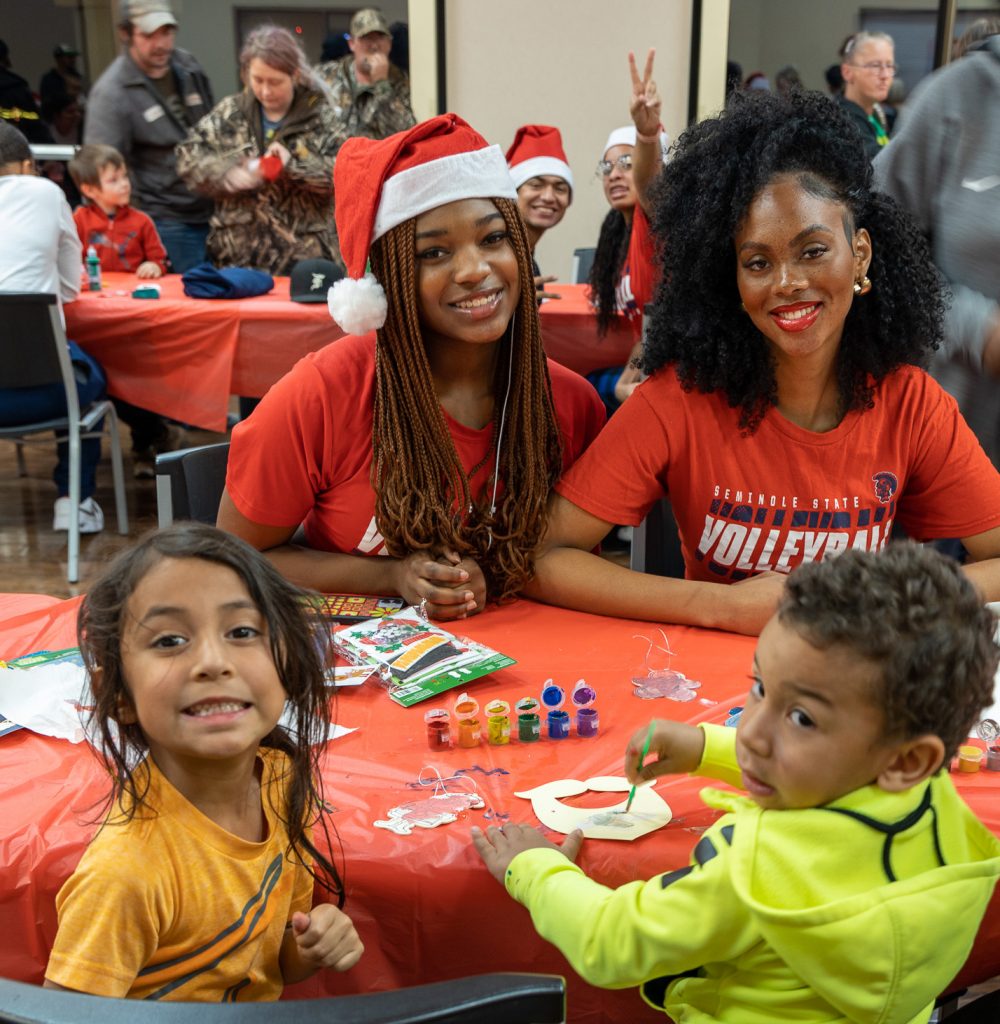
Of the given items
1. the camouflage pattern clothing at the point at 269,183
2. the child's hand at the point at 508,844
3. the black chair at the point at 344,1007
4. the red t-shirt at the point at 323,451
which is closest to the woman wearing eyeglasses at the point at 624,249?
the camouflage pattern clothing at the point at 269,183

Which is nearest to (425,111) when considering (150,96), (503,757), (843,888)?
(150,96)

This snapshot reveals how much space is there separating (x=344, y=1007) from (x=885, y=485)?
4.35 feet

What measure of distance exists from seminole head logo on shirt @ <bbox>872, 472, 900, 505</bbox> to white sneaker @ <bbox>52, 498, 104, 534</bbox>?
371cm

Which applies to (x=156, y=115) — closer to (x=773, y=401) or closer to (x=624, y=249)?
(x=624, y=249)

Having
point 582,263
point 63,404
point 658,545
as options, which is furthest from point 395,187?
point 582,263

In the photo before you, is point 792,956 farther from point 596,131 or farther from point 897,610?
point 596,131

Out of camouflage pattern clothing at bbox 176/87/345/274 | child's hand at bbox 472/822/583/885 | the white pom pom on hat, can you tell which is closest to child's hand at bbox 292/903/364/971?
child's hand at bbox 472/822/583/885

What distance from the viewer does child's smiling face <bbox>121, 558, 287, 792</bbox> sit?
1.16m

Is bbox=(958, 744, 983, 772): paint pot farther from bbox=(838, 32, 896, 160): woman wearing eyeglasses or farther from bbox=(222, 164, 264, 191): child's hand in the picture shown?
bbox=(838, 32, 896, 160): woman wearing eyeglasses

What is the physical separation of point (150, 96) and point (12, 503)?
2.30m

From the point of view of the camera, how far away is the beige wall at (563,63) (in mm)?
6277

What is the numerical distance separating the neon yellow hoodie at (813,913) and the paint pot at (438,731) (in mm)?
359

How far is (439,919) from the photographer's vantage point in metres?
1.21

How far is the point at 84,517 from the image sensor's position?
4.72 metres
